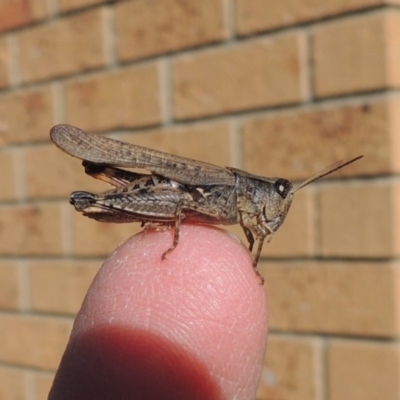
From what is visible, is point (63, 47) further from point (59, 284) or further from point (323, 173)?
point (323, 173)

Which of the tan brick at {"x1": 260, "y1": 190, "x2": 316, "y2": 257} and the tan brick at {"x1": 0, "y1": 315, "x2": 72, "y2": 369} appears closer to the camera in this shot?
the tan brick at {"x1": 260, "y1": 190, "x2": 316, "y2": 257}

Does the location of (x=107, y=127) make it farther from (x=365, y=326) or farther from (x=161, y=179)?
(x=365, y=326)

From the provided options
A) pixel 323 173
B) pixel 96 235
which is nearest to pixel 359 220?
pixel 323 173

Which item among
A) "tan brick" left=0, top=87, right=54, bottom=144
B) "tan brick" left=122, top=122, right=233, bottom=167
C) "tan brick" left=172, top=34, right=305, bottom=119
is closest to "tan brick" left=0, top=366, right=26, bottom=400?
"tan brick" left=0, top=87, right=54, bottom=144

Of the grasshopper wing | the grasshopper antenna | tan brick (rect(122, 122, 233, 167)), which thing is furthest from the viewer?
tan brick (rect(122, 122, 233, 167))

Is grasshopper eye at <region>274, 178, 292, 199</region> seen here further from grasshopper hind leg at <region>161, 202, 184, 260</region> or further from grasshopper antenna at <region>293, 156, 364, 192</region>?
grasshopper hind leg at <region>161, 202, 184, 260</region>

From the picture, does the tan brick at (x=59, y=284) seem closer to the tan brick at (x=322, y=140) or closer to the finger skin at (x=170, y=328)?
the tan brick at (x=322, y=140)
